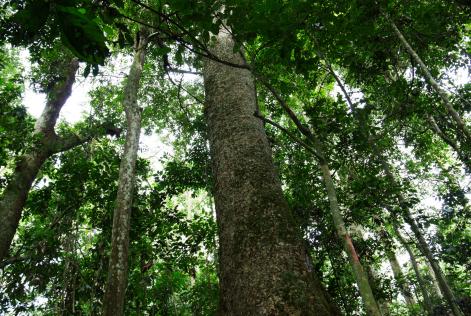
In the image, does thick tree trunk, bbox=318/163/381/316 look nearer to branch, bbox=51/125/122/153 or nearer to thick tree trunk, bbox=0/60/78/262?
thick tree trunk, bbox=0/60/78/262

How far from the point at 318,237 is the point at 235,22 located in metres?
4.25

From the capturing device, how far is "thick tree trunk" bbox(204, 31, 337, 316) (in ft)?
6.16

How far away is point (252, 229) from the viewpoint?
7.37 ft

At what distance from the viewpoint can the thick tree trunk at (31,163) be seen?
5562 millimetres

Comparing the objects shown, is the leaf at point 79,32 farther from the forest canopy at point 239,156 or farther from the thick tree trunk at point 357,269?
the thick tree trunk at point 357,269

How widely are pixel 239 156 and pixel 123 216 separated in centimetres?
191

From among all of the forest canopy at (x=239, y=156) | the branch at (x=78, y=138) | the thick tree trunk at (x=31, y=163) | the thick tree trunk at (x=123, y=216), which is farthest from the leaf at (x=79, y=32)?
the branch at (x=78, y=138)

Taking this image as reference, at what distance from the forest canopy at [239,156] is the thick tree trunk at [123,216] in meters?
0.02

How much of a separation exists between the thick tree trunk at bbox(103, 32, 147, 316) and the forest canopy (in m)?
0.02

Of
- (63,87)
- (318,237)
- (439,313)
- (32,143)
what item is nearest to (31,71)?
(63,87)

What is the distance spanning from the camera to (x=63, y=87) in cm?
771

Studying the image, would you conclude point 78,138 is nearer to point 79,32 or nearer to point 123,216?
point 123,216

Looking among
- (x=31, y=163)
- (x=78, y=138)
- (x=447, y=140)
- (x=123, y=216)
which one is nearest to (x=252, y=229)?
(x=123, y=216)

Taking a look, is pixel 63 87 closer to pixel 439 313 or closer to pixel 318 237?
pixel 318 237
